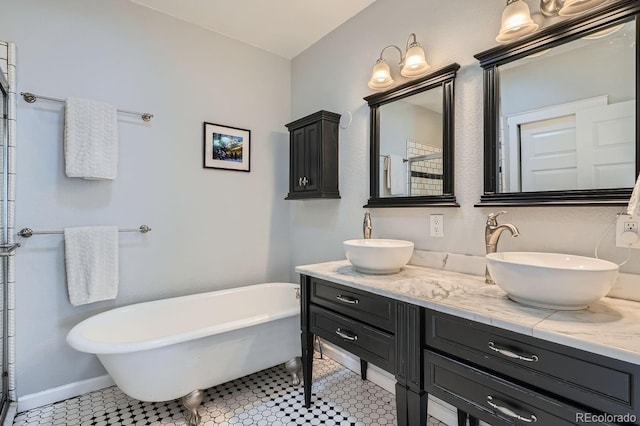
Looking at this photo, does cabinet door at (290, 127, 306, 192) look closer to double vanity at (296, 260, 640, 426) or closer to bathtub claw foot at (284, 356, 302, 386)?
double vanity at (296, 260, 640, 426)

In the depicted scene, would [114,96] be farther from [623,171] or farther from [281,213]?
[623,171]

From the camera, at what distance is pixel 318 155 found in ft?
7.75

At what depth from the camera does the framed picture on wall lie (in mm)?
2537

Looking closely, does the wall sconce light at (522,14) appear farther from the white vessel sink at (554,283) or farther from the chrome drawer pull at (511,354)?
the chrome drawer pull at (511,354)

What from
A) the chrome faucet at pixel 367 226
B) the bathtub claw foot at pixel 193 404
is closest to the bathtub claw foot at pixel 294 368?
the bathtub claw foot at pixel 193 404

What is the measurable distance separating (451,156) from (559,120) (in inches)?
18.9

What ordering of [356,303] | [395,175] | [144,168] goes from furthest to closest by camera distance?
1. [144,168]
2. [395,175]
3. [356,303]

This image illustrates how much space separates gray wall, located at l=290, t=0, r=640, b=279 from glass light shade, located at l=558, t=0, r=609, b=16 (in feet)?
0.63

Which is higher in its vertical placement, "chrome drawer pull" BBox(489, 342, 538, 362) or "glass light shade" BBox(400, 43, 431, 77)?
"glass light shade" BBox(400, 43, 431, 77)

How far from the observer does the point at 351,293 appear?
5.01 feet

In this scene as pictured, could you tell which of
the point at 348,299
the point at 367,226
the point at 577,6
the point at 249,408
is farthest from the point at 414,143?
the point at 249,408

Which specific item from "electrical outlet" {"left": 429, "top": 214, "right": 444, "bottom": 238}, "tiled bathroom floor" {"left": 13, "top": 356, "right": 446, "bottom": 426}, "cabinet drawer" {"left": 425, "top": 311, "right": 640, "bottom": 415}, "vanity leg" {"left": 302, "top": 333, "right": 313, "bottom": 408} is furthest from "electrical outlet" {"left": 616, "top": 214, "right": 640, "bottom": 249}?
"vanity leg" {"left": 302, "top": 333, "right": 313, "bottom": 408}

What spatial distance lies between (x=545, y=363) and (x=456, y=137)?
3.79ft

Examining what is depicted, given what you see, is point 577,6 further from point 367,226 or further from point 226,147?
point 226,147
